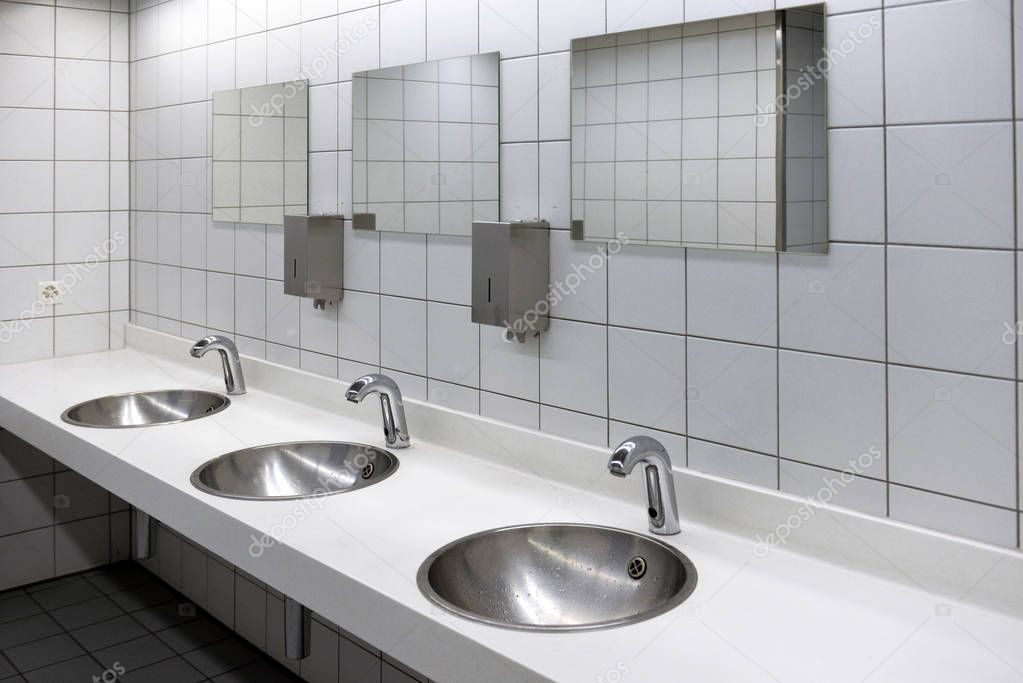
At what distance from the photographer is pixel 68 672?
2.84 meters

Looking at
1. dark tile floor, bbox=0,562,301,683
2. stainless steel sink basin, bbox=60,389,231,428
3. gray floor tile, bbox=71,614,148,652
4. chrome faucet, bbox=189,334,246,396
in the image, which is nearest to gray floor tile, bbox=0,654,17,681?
dark tile floor, bbox=0,562,301,683

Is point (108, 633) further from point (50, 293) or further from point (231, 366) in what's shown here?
point (50, 293)

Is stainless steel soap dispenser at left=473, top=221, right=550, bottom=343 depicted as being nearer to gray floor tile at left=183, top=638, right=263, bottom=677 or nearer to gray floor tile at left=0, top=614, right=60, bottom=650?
gray floor tile at left=183, top=638, right=263, bottom=677

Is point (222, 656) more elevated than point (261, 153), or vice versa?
point (261, 153)

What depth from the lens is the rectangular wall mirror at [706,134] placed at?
158cm

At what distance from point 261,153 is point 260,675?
1614mm

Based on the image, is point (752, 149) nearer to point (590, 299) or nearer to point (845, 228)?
point (845, 228)

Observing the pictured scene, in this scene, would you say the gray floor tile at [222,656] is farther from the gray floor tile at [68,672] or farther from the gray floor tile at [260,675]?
the gray floor tile at [68,672]

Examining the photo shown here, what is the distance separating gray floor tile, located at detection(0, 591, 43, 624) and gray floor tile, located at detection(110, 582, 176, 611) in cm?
26

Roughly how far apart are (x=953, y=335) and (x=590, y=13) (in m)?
0.98

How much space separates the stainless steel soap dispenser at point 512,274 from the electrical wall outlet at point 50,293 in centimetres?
216

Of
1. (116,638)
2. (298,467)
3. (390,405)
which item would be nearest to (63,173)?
(116,638)

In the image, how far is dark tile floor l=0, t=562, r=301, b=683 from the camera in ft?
9.32

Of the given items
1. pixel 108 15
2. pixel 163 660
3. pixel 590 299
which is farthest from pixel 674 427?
pixel 108 15
